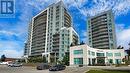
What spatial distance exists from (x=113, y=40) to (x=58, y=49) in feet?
157

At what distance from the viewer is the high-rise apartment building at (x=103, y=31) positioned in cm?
16699

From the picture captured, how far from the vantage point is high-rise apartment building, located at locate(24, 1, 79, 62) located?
486 feet

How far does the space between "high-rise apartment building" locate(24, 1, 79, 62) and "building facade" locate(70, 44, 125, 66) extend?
2506 cm

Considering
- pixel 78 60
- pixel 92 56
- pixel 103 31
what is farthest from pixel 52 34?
pixel 78 60

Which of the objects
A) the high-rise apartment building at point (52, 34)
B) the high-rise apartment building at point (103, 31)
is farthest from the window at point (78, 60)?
A: the high-rise apartment building at point (103, 31)

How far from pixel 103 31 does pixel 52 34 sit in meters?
44.2

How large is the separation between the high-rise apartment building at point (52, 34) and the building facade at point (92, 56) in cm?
2506

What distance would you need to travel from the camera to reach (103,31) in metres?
173

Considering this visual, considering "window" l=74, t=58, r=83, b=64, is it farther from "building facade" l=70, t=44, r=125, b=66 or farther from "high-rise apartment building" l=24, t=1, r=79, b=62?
"high-rise apartment building" l=24, t=1, r=79, b=62

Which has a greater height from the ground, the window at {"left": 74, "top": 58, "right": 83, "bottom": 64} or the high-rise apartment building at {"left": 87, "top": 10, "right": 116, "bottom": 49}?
the high-rise apartment building at {"left": 87, "top": 10, "right": 116, "bottom": 49}

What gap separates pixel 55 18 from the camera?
164500 millimetres

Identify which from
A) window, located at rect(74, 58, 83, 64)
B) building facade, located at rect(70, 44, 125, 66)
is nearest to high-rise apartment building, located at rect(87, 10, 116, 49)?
building facade, located at rect(70, 44, 125, 66)

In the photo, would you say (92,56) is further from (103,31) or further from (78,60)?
(103,31)

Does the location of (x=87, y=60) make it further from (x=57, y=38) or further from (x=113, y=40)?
(x=113, y=40)
